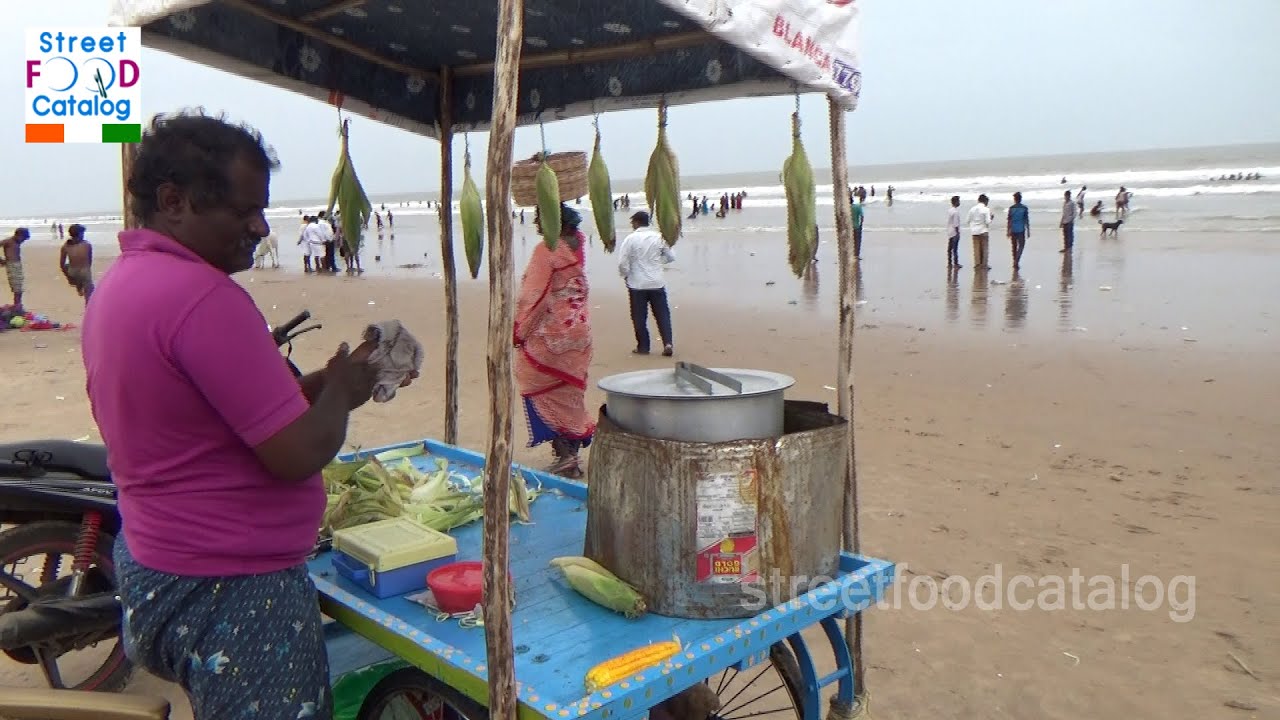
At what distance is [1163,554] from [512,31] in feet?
13.3

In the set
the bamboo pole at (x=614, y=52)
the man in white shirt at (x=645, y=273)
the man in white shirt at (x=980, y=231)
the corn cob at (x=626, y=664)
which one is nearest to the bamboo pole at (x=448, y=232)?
the bamboo pole at (x=614, y=52)

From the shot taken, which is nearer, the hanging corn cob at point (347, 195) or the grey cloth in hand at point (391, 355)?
the grey cloth in hand at point (391, 355)

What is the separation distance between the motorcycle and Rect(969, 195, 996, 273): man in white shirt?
1352cm

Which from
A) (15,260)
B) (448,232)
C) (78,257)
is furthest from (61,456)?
(15,260)

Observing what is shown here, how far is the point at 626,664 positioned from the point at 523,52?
7.87 ft

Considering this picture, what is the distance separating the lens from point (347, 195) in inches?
117

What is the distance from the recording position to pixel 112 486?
3.01 m

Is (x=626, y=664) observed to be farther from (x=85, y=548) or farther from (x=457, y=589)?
(x=85, y=548)

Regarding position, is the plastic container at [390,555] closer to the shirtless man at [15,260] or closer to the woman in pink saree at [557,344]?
the woman in pink saree at [557,344]

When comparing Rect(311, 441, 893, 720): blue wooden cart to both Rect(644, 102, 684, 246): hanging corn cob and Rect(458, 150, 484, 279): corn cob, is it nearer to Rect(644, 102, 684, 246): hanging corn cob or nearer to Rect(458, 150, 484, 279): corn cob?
Rect(644, 102, 684, 246): hanging corn cob

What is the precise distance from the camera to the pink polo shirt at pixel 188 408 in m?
1.43

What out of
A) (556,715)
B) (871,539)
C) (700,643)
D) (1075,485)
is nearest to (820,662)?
(871,539)

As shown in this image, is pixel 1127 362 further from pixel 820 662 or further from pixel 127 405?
pixel 127 405

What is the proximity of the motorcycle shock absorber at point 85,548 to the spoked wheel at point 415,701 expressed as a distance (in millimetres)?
1414
